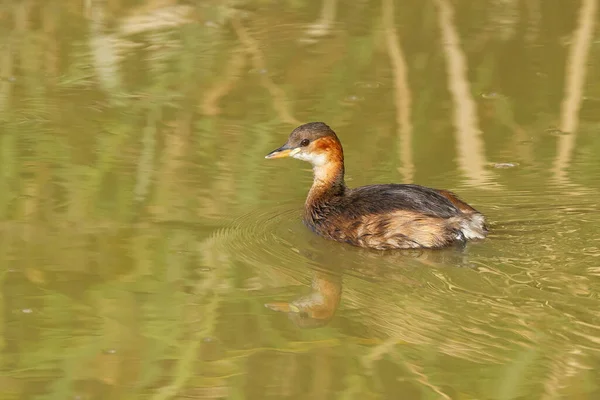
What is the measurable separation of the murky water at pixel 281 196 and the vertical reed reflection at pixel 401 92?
21 mm

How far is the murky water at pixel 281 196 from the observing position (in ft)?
17.4

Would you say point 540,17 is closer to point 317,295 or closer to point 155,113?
point 155,113

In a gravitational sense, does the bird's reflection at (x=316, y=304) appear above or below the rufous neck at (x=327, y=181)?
below

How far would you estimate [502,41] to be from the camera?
1016cm

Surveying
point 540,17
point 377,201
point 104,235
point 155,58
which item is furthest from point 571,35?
point 104,235

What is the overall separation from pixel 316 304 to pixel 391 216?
972mm

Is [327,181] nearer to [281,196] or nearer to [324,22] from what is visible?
[281,196]

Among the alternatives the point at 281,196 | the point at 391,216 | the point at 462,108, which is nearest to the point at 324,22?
the point at 462,108

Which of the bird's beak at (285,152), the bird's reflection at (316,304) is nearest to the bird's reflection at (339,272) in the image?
the bird's reflection at (316,304)

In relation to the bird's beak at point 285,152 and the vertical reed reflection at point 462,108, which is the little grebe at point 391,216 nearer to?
the bird's beak at point 285,152

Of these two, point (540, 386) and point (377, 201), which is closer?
point (540, 386)

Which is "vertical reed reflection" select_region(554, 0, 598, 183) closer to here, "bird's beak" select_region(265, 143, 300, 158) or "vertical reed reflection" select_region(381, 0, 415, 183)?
"vertical reed reflection" select_region(381, 0, 415, 183)

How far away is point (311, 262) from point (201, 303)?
848mm

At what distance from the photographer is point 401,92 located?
29.9ft
